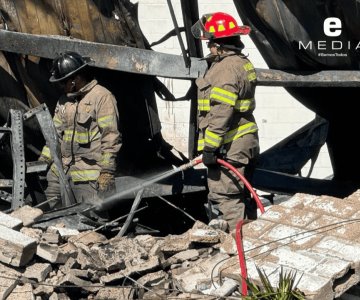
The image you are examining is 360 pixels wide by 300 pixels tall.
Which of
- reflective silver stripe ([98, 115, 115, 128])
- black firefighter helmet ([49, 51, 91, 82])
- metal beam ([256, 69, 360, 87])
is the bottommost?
reflective silver stripe ([98, 115, 115, 128])

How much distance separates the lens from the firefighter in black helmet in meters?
8.70

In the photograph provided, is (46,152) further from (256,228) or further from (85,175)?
(256,228)

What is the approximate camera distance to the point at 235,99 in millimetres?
8195

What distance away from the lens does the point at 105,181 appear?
8672 mm

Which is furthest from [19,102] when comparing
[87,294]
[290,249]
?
[290,249]

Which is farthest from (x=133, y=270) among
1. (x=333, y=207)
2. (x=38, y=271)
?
(x=333, y=207)

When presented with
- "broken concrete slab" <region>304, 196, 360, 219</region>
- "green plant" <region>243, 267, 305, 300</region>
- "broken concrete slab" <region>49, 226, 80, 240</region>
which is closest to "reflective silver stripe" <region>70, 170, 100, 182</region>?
"broken concrete slab" <region>49, 226, 80, 240</region>

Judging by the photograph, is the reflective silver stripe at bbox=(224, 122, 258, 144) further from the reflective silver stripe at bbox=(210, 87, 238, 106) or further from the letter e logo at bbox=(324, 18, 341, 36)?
the letter e logo at bbox=(324, 18, 341, 36)

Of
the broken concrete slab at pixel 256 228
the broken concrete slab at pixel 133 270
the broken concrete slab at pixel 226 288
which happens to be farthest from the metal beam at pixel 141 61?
the broken concrete slab at pixel 226 288

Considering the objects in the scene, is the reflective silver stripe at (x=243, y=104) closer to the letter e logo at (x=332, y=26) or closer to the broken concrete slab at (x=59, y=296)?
the letter e logo at (x=332, y=26)

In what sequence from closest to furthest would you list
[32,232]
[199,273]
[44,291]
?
[199,273] → [44,291] → [32,232]

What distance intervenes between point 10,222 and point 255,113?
6391mm

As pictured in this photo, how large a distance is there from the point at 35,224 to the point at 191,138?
1728mm

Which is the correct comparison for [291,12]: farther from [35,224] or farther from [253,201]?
[35,224]
